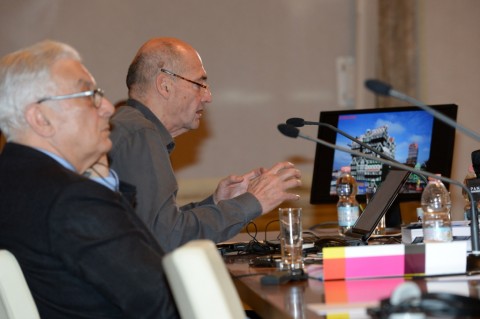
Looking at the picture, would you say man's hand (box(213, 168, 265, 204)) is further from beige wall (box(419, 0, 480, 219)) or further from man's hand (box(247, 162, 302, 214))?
beige wall (box(419, 0, 480, 219))

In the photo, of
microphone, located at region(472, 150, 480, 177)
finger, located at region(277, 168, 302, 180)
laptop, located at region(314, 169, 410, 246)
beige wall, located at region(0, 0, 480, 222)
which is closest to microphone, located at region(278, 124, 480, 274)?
laptop, located at region(314, 169, 410, 246)

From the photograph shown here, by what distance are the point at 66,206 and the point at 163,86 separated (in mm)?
1569

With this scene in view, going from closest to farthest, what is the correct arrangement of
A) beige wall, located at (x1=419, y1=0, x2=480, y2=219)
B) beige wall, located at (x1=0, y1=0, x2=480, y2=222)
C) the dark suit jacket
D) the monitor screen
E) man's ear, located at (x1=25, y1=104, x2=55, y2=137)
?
1. the dark suit jacket
2. man's ear, located at (x1=25, y1=104, x2=55, y2=137)
3. the monitor screen
4. beige wall, located at (x1=0, y1=0, x2=480, y2=222)
5. beige wall, located at (x1=419, y1=0, x2=480, y2=219)

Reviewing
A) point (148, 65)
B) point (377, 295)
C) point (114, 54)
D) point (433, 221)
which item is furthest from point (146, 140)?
point (114, 54)

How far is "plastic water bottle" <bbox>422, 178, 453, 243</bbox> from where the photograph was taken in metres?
2.50

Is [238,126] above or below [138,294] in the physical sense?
above

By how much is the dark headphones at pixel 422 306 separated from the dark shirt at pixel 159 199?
139cm

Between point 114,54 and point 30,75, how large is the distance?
3.34m

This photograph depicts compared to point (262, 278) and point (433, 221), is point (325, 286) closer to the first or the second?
point (262, 278)

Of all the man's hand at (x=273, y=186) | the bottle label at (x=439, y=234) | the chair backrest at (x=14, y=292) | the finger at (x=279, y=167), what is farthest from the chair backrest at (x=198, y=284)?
the finger at (x=279, y=167)

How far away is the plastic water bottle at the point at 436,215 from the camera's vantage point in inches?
98.6

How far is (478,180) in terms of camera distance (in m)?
2.90

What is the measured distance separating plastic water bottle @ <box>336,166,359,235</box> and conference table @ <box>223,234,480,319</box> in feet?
3.16

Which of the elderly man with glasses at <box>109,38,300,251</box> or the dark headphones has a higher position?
the elderly man with glasses at <box>109,38,300,251</box>
